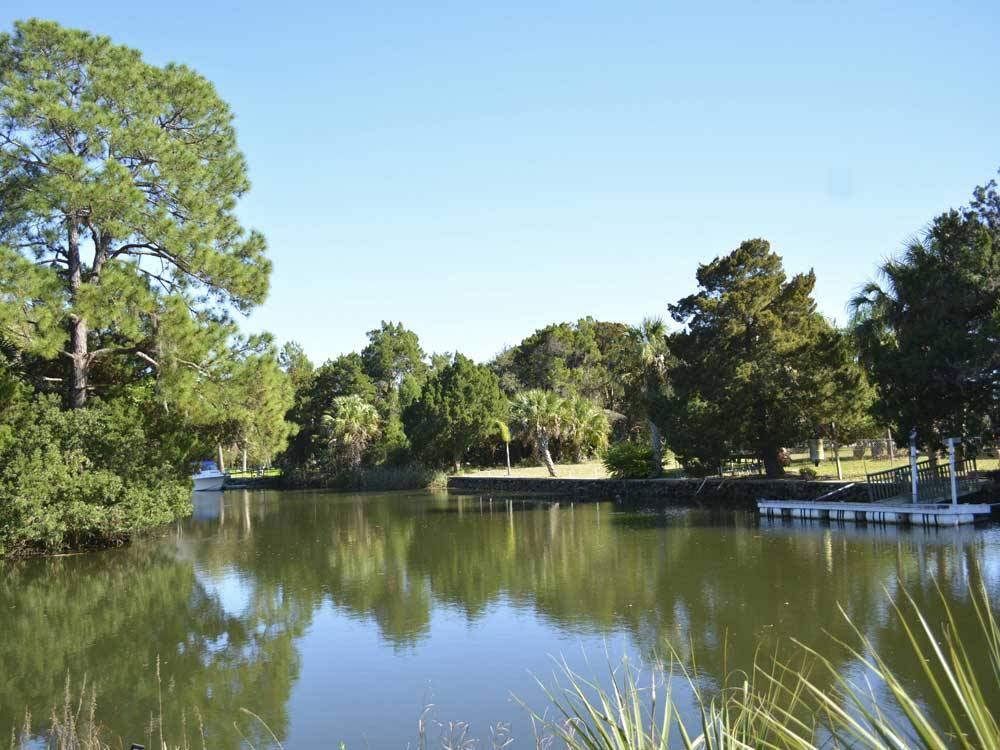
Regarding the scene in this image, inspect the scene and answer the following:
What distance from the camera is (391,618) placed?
14.8 meters

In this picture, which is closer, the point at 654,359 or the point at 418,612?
the point at 418,612

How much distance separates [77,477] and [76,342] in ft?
12.7

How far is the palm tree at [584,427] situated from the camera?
47.7 metres

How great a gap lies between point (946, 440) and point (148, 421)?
2140cm

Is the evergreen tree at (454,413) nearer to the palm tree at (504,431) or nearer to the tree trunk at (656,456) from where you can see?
the palm tree at (504,431)

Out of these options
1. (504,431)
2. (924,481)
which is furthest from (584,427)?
(924,481)

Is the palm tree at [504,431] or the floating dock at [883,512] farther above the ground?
the palm tree at [504,431]

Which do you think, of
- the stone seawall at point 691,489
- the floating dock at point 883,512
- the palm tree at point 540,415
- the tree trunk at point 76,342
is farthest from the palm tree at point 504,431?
the tree trunk at point 76,342

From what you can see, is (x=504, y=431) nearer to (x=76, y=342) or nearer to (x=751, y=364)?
(x=751, y=364)

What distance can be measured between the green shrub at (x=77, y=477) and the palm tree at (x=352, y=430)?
3257 cm

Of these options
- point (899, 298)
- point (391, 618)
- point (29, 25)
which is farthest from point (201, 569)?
point (899, 298)

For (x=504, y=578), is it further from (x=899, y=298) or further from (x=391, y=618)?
(x=899, y=298)

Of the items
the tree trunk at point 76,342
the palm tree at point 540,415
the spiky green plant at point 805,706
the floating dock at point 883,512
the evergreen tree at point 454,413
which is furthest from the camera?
the evergreen tree at point 454,413

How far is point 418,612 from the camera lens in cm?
1520
